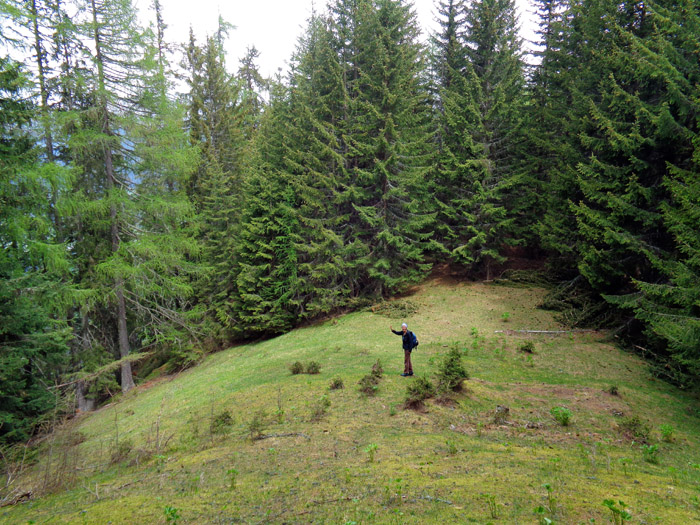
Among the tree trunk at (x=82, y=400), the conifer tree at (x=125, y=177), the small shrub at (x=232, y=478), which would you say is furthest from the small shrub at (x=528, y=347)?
the tree trunk at (x=82, y=400)

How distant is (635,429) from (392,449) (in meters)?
5.52

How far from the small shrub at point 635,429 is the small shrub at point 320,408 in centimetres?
678

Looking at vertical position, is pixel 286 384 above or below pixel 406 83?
below

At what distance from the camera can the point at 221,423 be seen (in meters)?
9.43

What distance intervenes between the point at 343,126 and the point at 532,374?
1703cm

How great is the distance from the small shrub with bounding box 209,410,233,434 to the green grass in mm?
136

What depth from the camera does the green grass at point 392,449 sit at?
4762 millimetres

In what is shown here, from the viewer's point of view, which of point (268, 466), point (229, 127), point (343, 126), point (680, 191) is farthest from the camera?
point (229, 127)

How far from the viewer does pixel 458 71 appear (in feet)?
76.4

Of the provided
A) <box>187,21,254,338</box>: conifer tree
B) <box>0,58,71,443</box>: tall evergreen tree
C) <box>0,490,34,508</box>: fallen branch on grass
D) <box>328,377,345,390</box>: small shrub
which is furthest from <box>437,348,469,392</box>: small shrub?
<box>187,21,254,338</box>: conifer tree

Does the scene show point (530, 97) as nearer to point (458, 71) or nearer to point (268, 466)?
point (458, 71)

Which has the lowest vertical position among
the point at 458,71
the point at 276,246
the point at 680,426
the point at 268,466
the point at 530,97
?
the point at 680,426

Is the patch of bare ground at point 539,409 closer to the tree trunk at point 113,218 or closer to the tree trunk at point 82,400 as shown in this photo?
the tree trunk at point 113,218

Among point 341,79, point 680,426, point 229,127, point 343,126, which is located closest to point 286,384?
point 680,426
